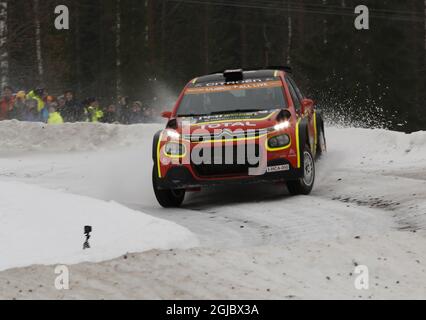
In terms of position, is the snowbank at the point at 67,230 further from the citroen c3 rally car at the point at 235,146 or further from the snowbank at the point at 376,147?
the snowbank at the point at 376,147

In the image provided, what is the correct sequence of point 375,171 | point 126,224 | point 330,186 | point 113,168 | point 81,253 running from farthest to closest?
point 113,168, point 375,171, point 330,186, point 126,224, point 81,253

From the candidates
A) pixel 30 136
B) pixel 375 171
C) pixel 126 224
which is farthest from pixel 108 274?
pixel 30 136

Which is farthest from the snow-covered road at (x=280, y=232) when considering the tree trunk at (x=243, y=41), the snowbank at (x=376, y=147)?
the tree trunk at (x=243, y=41)

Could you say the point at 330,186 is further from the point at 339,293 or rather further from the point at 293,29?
the point at 293,29

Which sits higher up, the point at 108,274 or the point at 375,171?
the point at 108,274

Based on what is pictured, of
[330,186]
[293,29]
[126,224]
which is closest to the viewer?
[126,224]

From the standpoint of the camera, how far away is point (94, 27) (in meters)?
53.2

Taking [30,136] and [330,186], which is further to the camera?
[30,136]

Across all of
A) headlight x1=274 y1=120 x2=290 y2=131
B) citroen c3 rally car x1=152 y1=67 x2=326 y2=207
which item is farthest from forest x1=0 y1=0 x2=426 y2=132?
headlight x1=274 y1=120 x2=290 y2=131

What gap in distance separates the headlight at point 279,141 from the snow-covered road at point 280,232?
0.71 metres

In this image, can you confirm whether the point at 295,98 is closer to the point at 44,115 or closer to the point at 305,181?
the point at 305,181

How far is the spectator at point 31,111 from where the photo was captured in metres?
25.0

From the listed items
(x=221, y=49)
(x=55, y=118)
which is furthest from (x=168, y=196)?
(x=221, y=49)
